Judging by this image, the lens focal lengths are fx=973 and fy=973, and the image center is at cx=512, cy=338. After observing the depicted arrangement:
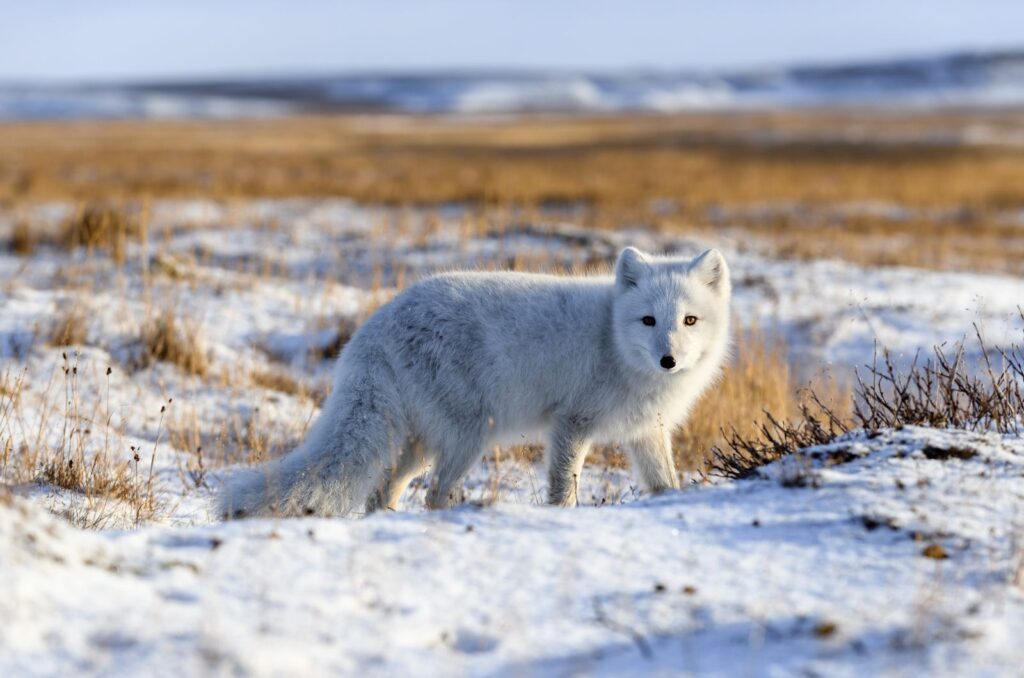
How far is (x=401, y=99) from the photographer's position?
399 ft

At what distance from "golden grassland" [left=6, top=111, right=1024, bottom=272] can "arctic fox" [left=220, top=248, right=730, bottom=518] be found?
8203mm

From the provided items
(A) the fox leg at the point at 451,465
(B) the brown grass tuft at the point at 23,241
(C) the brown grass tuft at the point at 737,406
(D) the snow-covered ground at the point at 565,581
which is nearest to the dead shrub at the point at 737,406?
(C) the brown grass tuft at the point at 737,406

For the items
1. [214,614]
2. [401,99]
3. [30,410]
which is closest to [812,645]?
[214,614]

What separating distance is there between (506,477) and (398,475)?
106 cm

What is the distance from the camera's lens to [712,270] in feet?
17.9

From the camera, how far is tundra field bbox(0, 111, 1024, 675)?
2.81m

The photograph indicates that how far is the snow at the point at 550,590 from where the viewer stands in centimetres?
270

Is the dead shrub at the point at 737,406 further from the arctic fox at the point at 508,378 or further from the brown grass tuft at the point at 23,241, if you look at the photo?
the brown grass tuft at the point at 23,241

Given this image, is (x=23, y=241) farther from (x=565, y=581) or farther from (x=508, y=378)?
(x=565, y=581)

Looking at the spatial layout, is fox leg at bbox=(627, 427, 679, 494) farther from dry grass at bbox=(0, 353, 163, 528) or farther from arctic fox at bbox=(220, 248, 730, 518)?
dry grass at bbox=(0, 353, 163, 528)

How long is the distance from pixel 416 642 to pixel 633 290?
284 cm

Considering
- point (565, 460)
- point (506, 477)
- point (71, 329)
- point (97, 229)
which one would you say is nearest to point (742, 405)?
point (506, 477)

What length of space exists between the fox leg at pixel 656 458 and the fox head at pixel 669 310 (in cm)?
41

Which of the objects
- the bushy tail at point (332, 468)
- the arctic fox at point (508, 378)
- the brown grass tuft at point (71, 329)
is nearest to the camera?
the bushy tail at point (332, 468)
